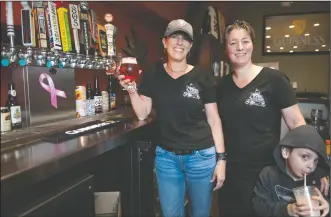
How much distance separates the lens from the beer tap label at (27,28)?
1.64 meters

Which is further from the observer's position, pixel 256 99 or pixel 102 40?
pixel 102 40

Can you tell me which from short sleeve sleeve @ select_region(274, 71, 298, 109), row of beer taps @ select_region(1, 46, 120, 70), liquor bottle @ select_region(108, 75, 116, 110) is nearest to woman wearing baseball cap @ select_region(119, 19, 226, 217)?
short sleeve sleeve @ select_region(274, 71, 298, 109)

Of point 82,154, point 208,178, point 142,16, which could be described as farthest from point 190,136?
point 142,16

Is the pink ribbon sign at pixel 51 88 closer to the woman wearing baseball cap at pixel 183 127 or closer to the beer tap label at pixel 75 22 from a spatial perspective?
the beer tap label at pixel 75 22

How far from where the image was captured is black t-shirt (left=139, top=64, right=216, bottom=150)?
1.60 m

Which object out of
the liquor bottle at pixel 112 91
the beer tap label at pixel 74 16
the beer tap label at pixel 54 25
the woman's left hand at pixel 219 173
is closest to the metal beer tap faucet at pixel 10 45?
the beer tap label at pixel 54 25

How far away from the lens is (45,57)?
68.9 inches

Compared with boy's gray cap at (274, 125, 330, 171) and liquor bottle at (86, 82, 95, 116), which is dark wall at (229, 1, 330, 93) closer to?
liquor bottle at (86, 82, 95, 116)

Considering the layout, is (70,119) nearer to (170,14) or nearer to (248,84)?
(248,84)

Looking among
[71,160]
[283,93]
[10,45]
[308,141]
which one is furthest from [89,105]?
[308,141]

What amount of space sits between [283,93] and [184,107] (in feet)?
1.69

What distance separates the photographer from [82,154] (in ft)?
4.16

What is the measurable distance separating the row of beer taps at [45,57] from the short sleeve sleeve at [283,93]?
1.27 m

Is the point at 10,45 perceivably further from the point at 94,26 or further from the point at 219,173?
the point at 219,173
